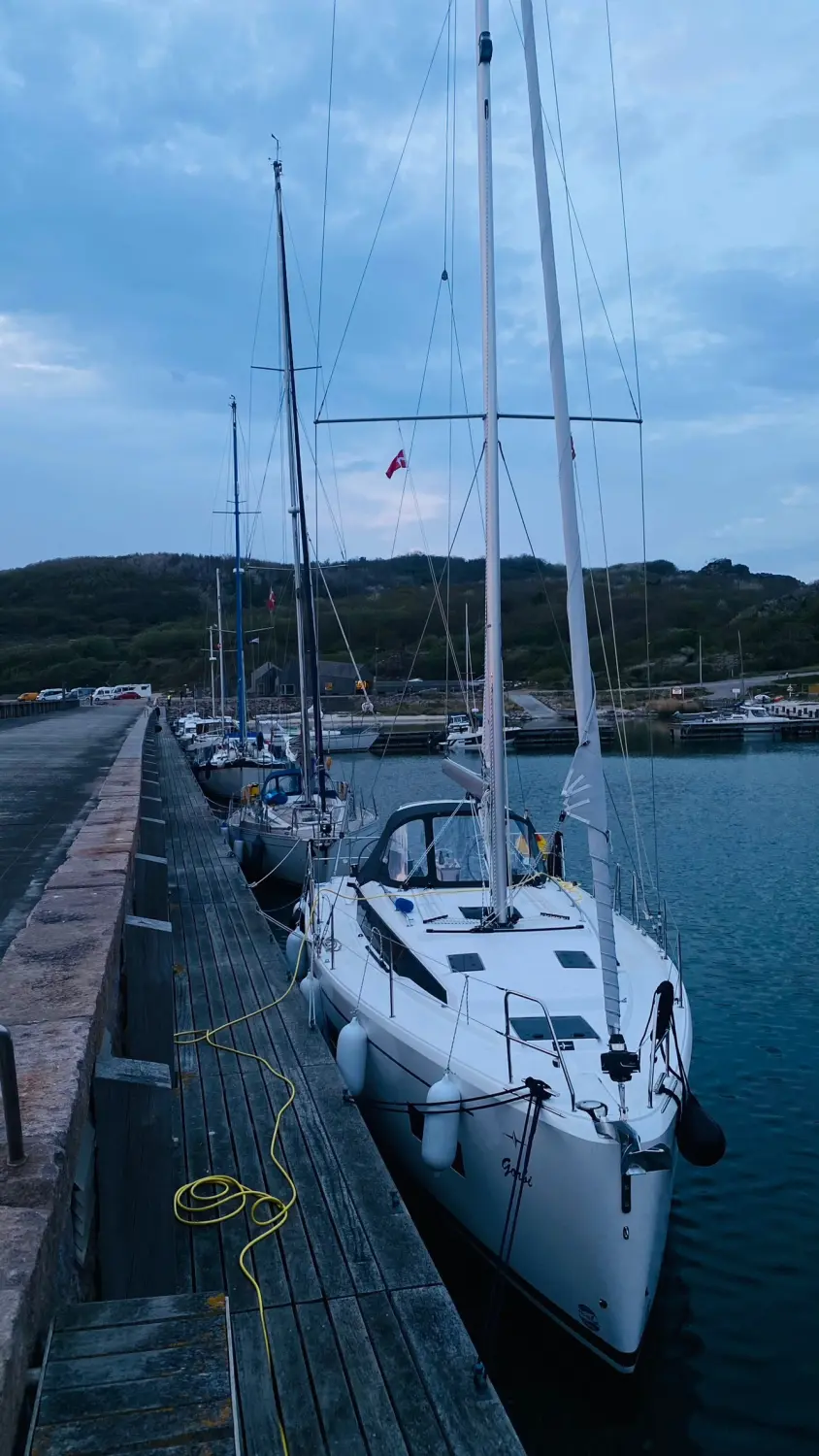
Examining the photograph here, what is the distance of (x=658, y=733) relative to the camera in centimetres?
7331

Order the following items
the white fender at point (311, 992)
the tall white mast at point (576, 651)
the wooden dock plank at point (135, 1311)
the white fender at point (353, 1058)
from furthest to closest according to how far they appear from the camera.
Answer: the white fender at point (311, 992)
the white fender at point (353, 1058)
the tall white mast at point (576, 651)
the wooden dock plank at point (135, 1311)

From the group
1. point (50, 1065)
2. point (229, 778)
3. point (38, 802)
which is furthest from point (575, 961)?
point (229, 778)

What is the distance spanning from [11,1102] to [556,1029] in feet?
16.9

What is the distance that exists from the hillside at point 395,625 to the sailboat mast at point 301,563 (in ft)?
208

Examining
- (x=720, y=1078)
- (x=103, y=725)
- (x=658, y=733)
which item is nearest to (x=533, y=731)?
(x=658, y=733)

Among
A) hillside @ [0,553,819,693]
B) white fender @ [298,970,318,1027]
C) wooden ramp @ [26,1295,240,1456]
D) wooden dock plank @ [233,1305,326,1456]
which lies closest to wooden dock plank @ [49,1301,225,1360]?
wooden ramp @ [26,1295,240,1456]

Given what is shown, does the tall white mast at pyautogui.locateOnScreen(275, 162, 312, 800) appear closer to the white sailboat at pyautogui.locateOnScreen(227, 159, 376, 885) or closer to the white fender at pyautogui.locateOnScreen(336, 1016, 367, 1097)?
the white sailboat at pyautogui.locateOnScreen(227, 159, 376, 885)

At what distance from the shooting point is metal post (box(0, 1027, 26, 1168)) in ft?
8.84

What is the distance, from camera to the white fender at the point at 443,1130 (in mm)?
6672

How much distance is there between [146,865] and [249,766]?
23.6 meters

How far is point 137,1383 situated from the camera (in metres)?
2.50

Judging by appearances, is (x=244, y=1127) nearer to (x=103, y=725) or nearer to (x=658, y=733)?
(x=103, y=725)

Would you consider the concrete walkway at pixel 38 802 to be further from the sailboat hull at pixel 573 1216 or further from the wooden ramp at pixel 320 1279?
the sailboat hull at pixel 573 1216

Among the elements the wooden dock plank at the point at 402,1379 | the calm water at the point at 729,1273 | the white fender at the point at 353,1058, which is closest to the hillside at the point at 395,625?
the calm water at the point at 729,1273
